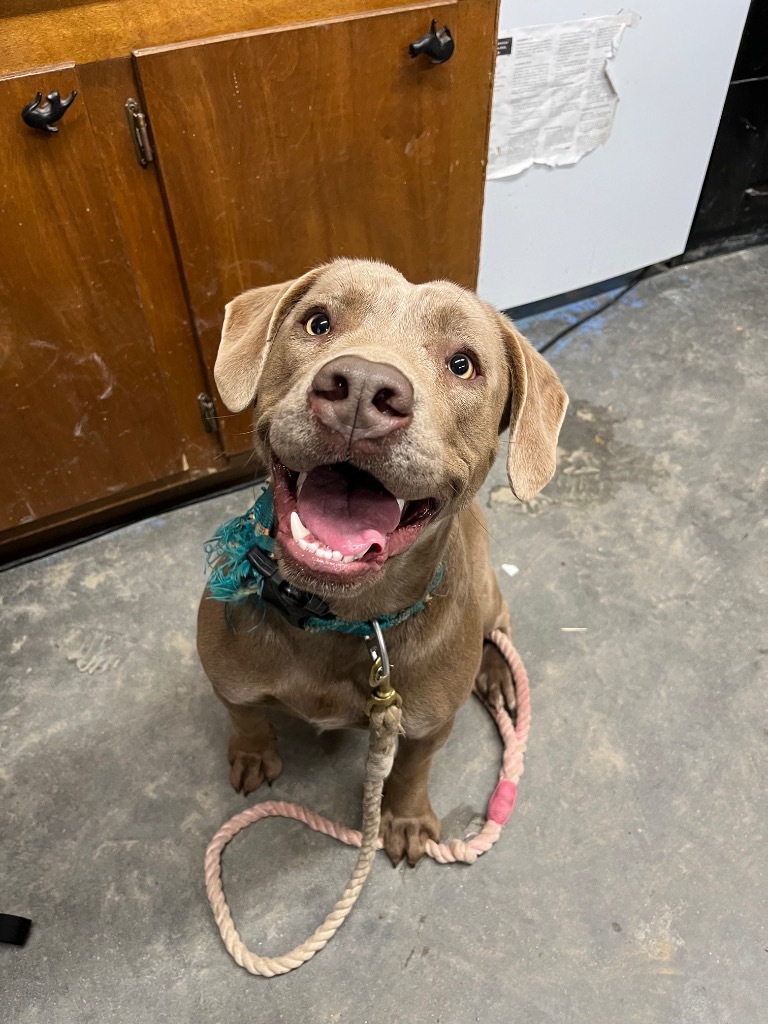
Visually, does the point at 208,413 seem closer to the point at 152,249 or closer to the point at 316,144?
the point at 152,249

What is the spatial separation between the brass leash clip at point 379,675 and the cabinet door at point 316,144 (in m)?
1.19

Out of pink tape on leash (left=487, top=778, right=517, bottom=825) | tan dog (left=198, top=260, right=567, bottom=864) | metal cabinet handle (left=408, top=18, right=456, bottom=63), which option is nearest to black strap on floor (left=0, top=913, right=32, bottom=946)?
tan dog (left=198, top=260, right=567, bottom=864)

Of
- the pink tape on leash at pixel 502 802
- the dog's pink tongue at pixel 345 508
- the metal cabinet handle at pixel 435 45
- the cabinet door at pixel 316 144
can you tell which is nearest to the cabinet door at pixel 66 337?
the cabinet door at pixel 316 144

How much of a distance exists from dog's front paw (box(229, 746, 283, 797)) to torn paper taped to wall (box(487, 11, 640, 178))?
85.4 inches

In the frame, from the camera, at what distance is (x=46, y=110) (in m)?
1.58

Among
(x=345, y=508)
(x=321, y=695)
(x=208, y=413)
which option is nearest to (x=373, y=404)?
(x=345, y=508)

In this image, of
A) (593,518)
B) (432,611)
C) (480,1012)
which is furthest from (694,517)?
(480,1012)

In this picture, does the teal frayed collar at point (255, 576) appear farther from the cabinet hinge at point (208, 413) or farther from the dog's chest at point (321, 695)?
the cabinet hinge at point (208, 413)

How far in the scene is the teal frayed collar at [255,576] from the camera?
1.39 meters

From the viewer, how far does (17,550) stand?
97.0 inches

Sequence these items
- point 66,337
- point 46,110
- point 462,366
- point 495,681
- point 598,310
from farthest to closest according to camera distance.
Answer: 1. point 598,310
2. point 495,681
3. point 66,337
4. point 46,110
5. point 462,366

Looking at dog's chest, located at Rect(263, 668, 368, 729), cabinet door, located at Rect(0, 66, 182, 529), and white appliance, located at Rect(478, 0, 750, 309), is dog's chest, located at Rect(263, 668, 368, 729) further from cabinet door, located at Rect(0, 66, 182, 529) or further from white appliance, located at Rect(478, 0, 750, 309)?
white appliance, located at Rect(478, 0, 750, 309)

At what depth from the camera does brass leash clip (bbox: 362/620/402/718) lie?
139 cm

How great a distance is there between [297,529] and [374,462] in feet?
0.60
